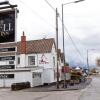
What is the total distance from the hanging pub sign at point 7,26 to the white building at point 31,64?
111ft

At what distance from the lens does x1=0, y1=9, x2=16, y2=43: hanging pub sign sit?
18.1 metres

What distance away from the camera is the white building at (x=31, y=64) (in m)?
55.5

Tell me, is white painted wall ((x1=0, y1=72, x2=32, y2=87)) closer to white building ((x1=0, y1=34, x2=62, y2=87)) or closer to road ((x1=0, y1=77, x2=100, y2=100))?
white building ((x1=0, y1=34, x2=62, y2=87))

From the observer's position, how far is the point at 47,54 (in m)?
63.8

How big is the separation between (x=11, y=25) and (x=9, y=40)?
928 mm

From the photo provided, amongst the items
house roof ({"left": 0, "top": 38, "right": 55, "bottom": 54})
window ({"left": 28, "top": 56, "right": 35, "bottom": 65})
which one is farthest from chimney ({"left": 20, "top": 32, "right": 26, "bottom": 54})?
window ({"left": 28, "top": 56, "right": 35, "bottom": 65})

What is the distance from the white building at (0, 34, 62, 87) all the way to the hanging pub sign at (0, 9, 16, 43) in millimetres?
33893

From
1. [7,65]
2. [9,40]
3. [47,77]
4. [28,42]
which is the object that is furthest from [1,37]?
[28,42]

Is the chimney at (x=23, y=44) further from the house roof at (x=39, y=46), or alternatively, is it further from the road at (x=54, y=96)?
the road at (x=54, y=96)

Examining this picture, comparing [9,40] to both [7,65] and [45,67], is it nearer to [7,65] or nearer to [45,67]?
[7,65]

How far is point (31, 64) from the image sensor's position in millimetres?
63094

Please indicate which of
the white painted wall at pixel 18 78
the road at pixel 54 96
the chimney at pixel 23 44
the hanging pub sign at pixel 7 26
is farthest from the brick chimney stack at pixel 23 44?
the hanging pub sign at pixel 7 26

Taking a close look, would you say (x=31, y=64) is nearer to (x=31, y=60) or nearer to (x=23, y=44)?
(x=31, y=60)

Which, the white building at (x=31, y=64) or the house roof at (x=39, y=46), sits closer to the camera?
the white building at (x=31, y=64)
